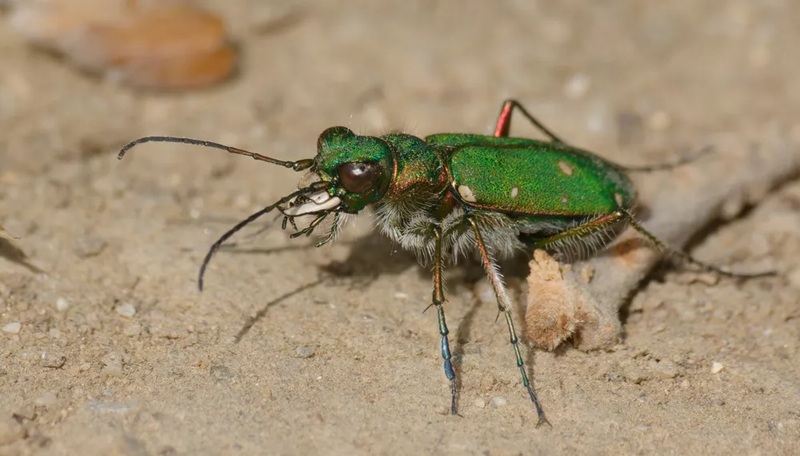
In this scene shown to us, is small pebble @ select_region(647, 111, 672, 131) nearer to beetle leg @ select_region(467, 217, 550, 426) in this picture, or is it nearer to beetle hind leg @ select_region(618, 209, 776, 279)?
beetle hind leg @ select_region(618, 209, 776, 279)

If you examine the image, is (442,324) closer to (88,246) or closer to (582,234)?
(582,234)

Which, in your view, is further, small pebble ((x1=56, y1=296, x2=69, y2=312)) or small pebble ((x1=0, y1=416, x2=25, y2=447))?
small pebble ((x1=56, y1=296, x2=69, y2=312))

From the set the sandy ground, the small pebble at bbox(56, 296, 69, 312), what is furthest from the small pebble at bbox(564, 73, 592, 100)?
the small pebble at bbox(56, 296, 69, 312)

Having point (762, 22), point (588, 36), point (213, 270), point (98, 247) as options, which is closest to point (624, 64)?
point (588, 36)

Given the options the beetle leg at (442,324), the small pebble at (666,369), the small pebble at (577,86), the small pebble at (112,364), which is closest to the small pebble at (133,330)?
the small pebble at (112,364)

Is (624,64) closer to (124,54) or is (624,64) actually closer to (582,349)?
(582,349)

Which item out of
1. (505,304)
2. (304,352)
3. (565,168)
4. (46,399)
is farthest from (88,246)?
(565,168)
